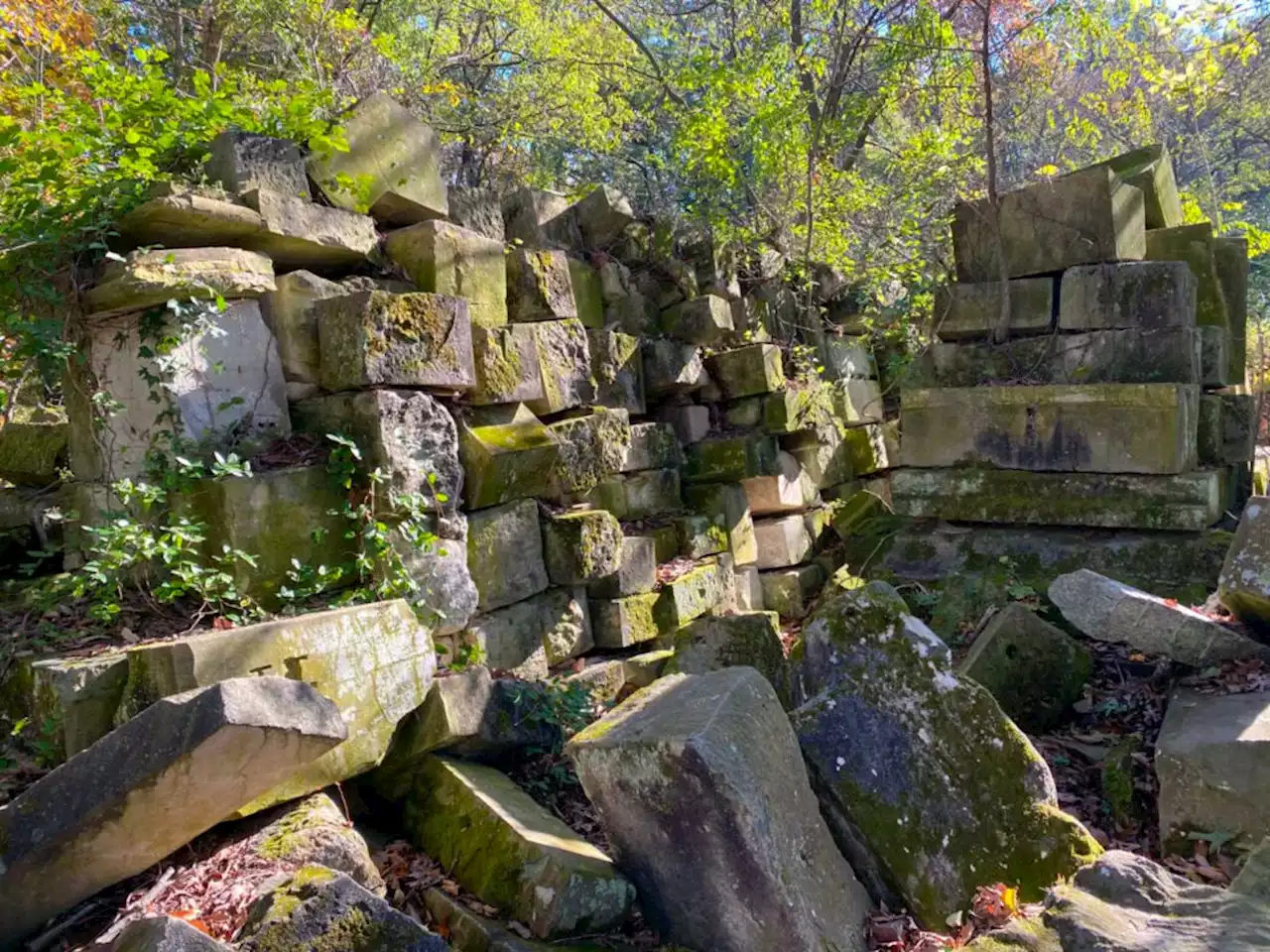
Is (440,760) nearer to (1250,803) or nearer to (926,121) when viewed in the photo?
(1250,803)

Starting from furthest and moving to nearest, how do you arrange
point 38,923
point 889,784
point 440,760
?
point 440,760 → point 889,784 → point 38,923

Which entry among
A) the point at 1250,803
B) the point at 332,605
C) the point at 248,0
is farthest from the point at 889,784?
the point at 248,0

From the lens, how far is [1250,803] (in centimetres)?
274

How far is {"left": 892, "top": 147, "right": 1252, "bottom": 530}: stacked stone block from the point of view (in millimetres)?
4535

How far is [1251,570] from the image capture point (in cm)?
341

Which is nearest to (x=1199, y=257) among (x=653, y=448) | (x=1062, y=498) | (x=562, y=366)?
(x=1062, y=498)

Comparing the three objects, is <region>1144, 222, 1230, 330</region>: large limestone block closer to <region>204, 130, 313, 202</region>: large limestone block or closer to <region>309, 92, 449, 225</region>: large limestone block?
<region>309, 92, 449, 225</region>: large limestone block

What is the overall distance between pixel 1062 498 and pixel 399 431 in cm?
Answer: 340

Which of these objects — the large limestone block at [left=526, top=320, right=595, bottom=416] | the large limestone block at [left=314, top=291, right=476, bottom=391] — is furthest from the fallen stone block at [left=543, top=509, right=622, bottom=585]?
the large limestone block at [left=314, top=291, right=476, bottom=391]

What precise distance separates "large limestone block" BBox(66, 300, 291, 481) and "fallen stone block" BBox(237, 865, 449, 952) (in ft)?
6.26

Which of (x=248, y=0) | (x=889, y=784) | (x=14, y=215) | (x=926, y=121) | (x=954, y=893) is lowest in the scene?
(x=954, y=893)

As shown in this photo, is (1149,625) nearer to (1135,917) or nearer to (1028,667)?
(1028,667)

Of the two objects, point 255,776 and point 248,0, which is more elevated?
point 248,0

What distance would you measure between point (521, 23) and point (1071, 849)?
9997 mm
